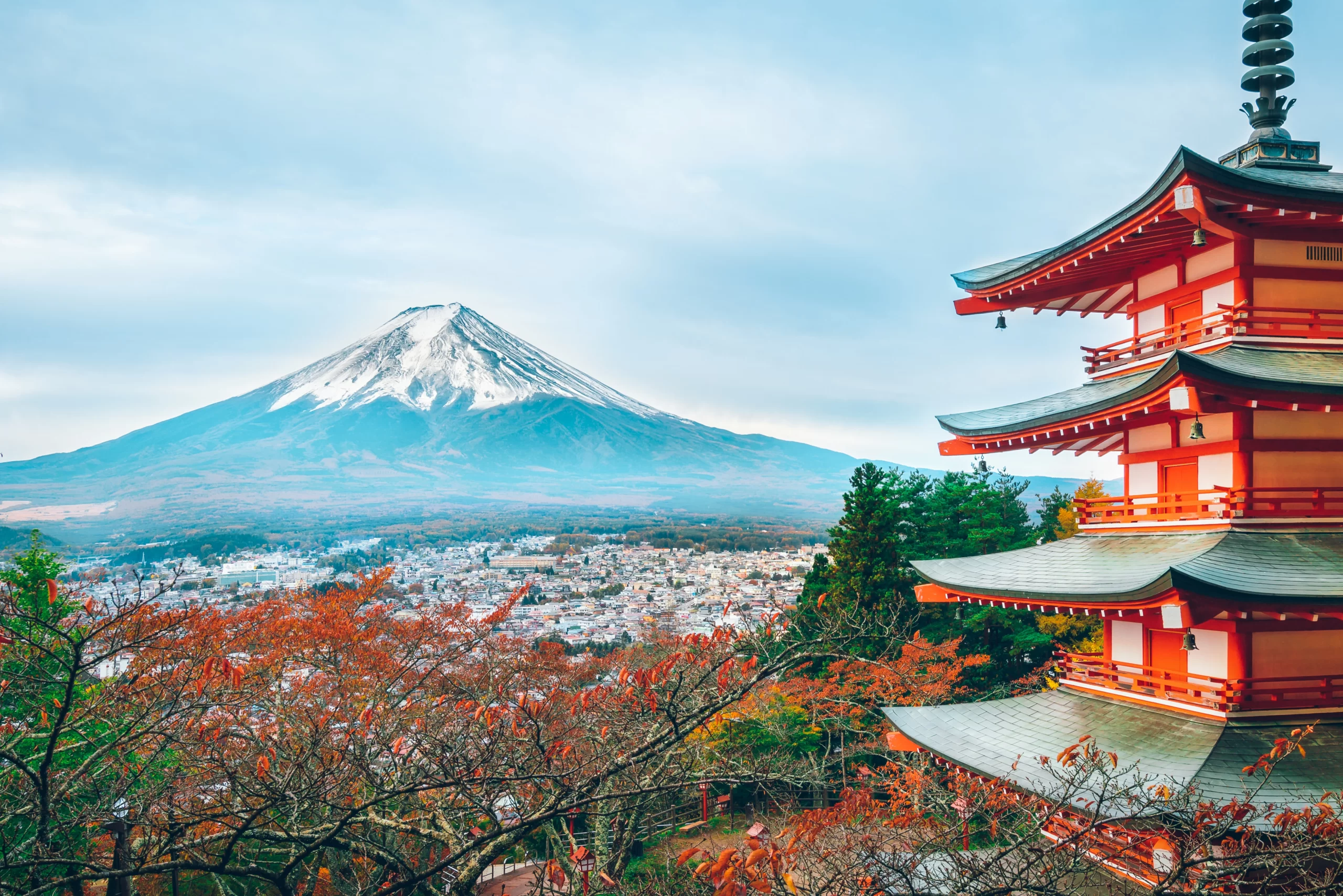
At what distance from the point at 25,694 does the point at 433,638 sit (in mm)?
7389

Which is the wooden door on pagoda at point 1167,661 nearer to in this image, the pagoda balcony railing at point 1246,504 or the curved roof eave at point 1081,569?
the curved roof eave at point 1081,569

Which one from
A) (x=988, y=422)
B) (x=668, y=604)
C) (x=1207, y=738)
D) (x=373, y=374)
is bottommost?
(x=668, y=604)

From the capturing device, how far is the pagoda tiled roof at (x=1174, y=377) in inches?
236

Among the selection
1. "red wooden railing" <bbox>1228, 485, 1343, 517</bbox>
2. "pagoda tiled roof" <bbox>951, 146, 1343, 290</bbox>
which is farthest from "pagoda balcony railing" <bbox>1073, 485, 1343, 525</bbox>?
"pagoda tiled roof" <bbox>951, 146, 1343, 290</bbox>

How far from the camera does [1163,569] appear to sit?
643 centimetres

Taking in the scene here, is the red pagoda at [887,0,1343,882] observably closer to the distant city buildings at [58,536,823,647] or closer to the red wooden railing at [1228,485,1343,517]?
the red wooden railing at [1228,485,1343,517]

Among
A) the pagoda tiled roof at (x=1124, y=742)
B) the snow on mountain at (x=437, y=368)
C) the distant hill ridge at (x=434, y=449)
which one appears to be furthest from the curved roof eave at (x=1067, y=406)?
the snow on mountain at (x=437, y=368)

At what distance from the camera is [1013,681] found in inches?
661

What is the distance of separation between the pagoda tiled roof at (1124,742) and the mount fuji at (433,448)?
295 ft

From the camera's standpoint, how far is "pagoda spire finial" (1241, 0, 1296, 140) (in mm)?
7445

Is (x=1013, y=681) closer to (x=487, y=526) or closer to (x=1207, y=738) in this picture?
(x=1207, y=738)

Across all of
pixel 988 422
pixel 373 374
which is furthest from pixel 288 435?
pixel 988 422

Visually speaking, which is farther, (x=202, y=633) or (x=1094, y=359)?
(x=202, y=633)

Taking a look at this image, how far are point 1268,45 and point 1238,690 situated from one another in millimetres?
6034
